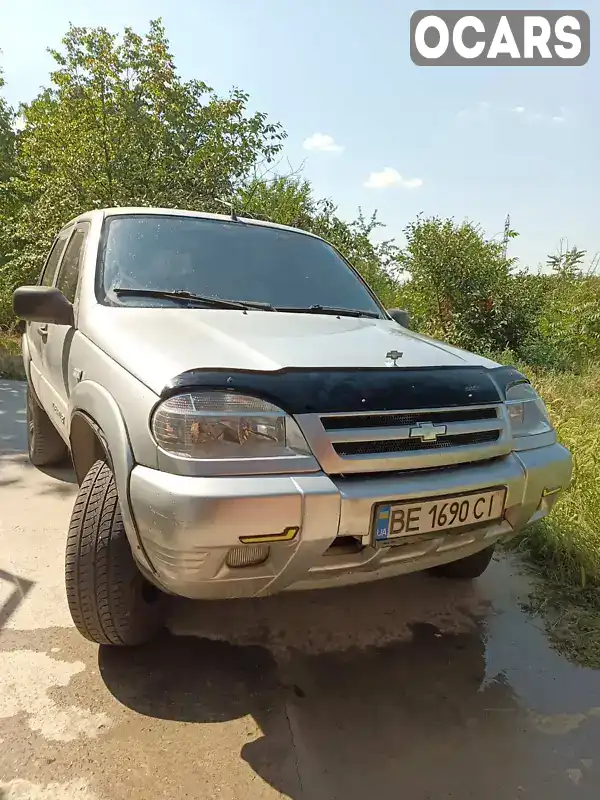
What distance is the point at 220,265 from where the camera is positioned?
8.66ft

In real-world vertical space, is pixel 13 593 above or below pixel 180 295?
below

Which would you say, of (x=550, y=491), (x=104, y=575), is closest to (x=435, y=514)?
(x=550, y=491)

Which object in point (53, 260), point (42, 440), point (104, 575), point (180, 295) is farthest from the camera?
point (42, 440)

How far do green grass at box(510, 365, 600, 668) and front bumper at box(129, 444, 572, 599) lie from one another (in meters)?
1.03

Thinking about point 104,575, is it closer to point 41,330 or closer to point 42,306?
point 42,306

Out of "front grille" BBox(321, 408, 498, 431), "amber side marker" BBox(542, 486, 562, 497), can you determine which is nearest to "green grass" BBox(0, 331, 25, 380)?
"front grille" BBox(321, 408, 498, 431)

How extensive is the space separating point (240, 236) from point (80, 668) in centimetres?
205

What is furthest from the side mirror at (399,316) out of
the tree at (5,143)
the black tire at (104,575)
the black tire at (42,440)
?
the tree at (5,143)

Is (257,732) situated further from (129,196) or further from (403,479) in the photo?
(129,196)

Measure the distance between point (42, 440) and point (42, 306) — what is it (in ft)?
5.97

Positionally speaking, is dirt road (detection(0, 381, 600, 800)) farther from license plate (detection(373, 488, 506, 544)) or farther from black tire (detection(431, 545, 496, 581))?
license plate (detection(373, 488, 506, 544))

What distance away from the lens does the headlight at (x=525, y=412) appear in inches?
80.7

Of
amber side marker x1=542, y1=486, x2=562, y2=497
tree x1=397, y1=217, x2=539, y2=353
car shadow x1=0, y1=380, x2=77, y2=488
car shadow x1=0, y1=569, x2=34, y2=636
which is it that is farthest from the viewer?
tree x1=397, y1=217, x2=539, y2=353

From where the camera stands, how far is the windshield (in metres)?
2.46
